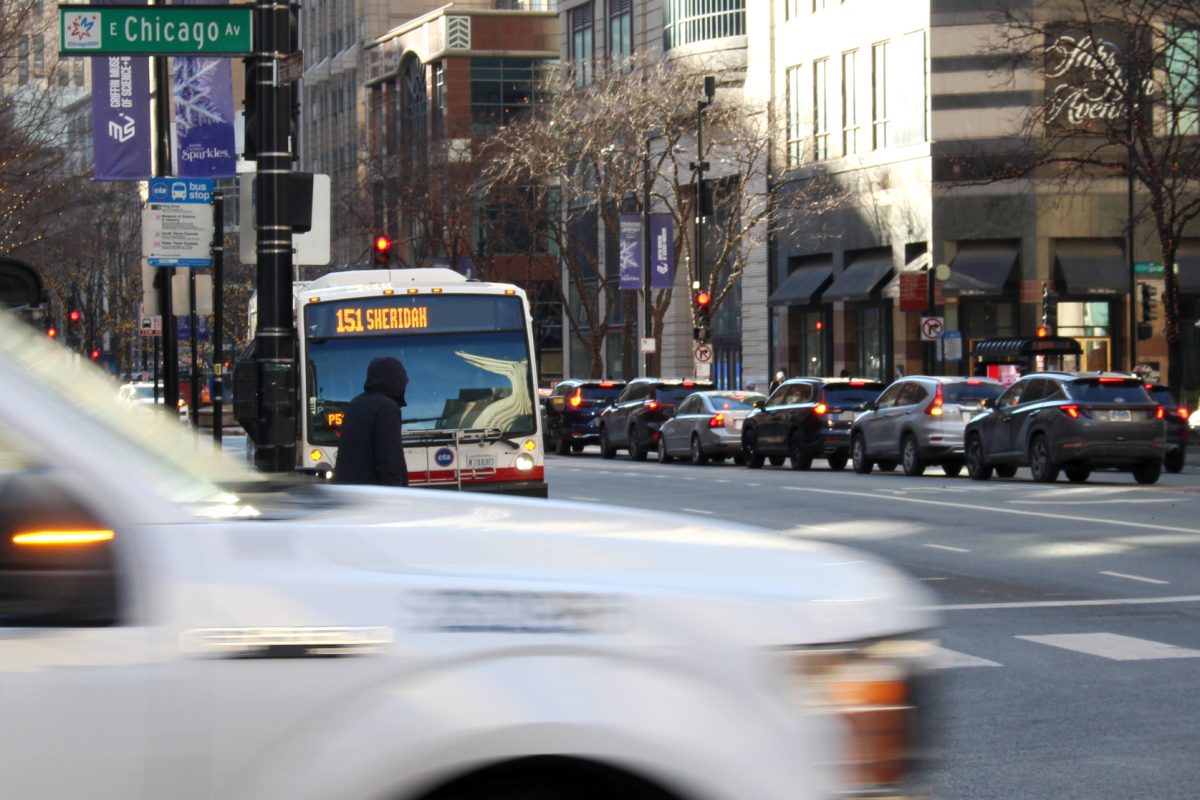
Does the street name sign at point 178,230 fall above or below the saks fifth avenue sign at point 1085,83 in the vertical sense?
below

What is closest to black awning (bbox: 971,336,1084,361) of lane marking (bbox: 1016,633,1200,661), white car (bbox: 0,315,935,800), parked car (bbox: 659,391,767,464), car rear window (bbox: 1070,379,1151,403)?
parked car (bbox: 659,391,767,464)

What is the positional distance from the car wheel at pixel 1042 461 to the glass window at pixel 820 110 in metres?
33.2

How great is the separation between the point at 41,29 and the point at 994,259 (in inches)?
1074

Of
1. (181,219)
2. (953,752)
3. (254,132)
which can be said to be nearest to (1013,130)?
(181,219)

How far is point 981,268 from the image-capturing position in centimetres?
5528

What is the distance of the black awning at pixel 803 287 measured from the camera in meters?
61.5

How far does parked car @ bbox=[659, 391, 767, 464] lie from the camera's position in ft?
129

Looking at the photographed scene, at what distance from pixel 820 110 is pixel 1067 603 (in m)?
48.9

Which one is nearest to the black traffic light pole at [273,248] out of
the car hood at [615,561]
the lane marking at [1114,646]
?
the lane marking at [1114,646]

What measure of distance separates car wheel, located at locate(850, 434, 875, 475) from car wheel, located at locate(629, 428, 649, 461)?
30.2 feet

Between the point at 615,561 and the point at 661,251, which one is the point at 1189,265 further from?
the point at 615,561

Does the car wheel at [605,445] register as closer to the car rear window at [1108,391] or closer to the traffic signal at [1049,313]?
the traffic signal at [1049,313]

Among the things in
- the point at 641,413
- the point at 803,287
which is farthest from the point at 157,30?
the point at 803,287

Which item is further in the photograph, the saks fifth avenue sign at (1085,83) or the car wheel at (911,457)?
the saks fifth avenue sign at (1085,83)
